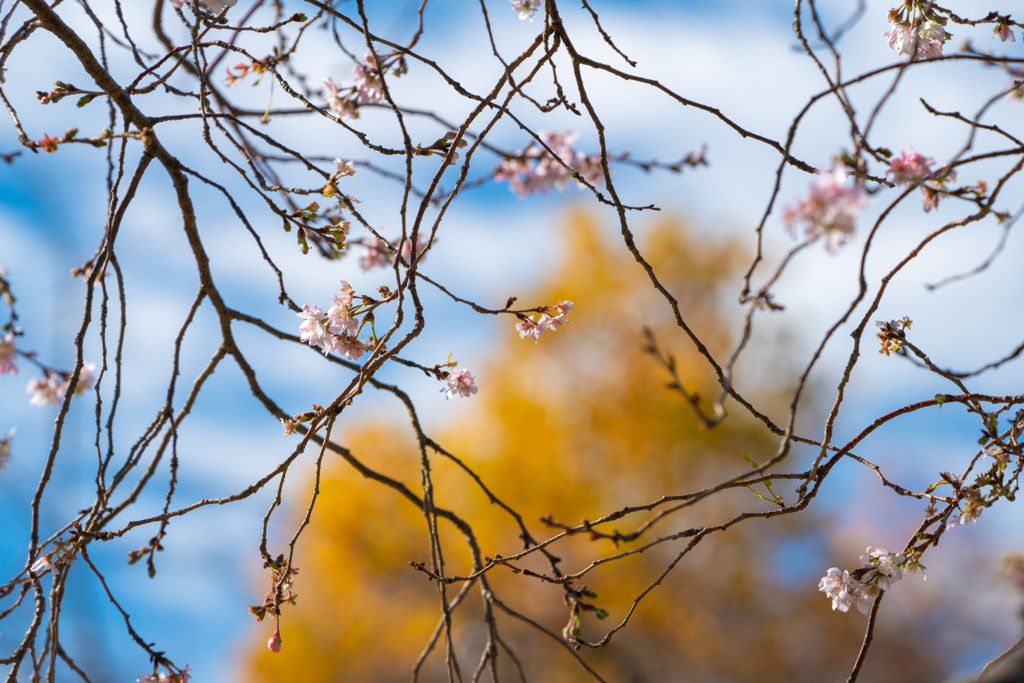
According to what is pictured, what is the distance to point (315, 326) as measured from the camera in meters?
1.12

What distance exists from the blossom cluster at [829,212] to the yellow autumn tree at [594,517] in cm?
745

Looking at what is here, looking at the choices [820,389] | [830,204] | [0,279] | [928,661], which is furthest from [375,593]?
[830,204]

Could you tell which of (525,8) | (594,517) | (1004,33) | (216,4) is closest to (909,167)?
(1004,33)

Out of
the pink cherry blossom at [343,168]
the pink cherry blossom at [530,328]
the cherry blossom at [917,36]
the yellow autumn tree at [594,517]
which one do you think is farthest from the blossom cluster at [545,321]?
the yellow autumn tree at [594,517]

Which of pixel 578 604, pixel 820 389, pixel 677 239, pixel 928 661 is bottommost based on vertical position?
pixel 578 604

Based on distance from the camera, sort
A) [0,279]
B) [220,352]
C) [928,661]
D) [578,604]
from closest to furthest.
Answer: [578,604], [220,352], [0,279], [928,661]

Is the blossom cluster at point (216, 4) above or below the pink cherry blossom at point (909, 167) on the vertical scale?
above

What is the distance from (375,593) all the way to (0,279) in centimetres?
847

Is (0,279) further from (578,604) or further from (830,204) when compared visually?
(830,204)

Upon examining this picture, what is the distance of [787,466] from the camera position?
8422 millimetres

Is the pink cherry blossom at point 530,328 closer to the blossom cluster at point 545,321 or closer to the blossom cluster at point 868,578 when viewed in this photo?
the blossom cluster at point 545,321

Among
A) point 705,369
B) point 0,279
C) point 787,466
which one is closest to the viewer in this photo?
point 0,279

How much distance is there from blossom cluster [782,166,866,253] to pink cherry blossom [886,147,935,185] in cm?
10

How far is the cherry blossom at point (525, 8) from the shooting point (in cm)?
143
